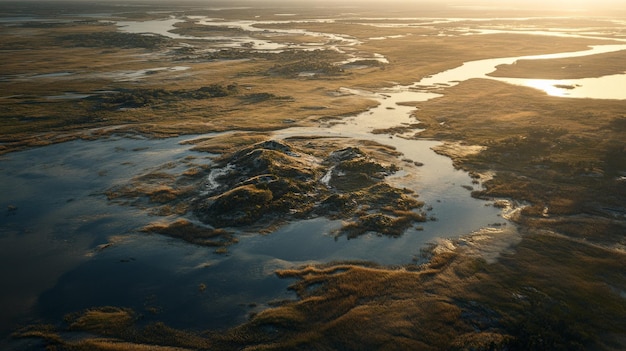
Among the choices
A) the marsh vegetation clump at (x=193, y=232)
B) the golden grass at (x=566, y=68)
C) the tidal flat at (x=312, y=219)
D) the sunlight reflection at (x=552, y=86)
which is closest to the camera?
the tidal flat at (x=312, y=219)

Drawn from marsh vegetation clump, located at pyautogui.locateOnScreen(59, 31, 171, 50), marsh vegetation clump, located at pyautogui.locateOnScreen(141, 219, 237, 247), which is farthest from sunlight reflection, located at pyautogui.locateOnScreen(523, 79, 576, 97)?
marsh vegetation clump, located at pyautogui.locateOnScreen(59, 31, 171, 50)

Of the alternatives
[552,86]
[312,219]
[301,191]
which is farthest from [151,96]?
[552,86]

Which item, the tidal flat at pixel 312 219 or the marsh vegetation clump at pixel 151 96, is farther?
the marsh vegetation clump at pixel 151 96

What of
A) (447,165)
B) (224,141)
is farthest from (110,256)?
(447,165)

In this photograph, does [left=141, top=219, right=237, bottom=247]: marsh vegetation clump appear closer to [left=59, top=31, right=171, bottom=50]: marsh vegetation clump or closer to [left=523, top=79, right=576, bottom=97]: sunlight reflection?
[left=523, top=79, right=576, bottom=97]: sunlight reflection

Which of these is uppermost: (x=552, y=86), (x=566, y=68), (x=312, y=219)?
(x=566, y=68)

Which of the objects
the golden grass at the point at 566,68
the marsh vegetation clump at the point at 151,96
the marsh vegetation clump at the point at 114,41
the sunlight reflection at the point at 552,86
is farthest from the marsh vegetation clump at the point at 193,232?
the marsh vegetation clump at the point at 114,41

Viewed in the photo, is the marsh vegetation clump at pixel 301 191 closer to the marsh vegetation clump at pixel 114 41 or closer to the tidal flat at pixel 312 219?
the tidal flat at pixel 312 219

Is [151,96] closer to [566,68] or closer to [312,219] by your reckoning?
[312,219]

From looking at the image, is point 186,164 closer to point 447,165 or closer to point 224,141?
point 224,141
